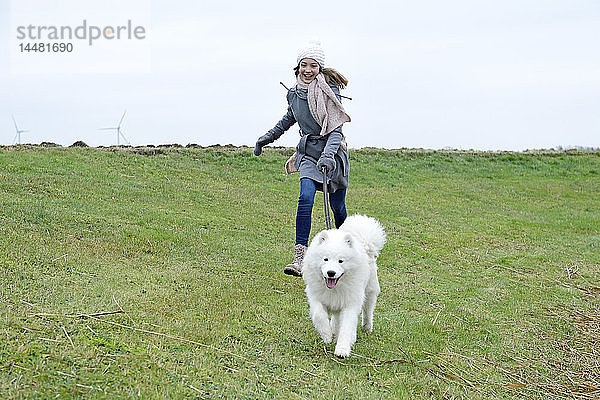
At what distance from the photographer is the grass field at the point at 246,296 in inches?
158

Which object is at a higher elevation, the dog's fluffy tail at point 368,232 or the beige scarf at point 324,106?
the beige scarf at point 324,106

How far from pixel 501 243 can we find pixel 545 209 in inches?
200

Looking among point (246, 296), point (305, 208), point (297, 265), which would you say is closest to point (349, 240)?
point (297, 265)

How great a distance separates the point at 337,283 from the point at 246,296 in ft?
5.20

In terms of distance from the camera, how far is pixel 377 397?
407cm

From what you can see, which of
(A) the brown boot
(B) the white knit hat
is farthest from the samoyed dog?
(B) the white knit hat

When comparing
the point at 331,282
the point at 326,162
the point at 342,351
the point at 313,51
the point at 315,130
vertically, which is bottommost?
the point at 342,351

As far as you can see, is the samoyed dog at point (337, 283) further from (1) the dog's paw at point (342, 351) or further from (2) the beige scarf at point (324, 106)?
(2) the beige scarf at point (324, 106)

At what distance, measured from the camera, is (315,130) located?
6.62m

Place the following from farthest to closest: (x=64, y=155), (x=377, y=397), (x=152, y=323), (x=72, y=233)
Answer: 1. (x=64, y=155)
2. (x=72, y=233)
3. (x=152, y=323)
4. (x=377, y=397)

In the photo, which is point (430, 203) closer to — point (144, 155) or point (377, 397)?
point (144, 155)

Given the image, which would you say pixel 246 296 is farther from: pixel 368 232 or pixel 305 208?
pixel 368 232

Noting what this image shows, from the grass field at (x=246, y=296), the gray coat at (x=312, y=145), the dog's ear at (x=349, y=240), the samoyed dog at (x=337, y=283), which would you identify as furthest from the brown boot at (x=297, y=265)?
the dog's ear at (x=349, y=240)

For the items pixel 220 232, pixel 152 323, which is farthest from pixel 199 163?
pixel 152 323
